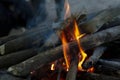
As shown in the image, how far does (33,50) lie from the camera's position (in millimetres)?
3172

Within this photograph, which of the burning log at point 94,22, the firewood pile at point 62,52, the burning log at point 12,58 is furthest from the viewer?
the burning log at point 94,22

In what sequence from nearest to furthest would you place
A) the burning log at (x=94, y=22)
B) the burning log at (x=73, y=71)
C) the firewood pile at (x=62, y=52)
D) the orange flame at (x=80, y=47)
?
the burning log at (x=73, y=71), the firewood pile at (x=62, y=52), the orange flame at (x=80, y=47), the burning log at (x=94, y=22)

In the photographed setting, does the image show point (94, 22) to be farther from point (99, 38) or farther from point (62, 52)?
point (62, 52)

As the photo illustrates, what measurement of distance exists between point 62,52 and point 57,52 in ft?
0.19

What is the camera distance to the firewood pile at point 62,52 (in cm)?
279

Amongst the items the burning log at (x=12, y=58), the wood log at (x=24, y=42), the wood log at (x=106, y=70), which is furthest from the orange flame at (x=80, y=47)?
the burning log at (x=12, y=58)

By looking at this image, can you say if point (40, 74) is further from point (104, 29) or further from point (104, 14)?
point (104, 14)

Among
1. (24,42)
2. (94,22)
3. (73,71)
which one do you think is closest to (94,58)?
(73,71)

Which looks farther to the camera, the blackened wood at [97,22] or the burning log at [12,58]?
the blackened wood at [97,22]

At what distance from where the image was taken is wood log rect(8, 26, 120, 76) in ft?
8.99

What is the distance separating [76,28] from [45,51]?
0.51 meters

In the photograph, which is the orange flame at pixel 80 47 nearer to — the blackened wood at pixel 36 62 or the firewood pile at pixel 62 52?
the firewood pile at pixel 62 52

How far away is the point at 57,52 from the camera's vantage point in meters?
2.93

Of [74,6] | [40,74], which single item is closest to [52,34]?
Answer: [40,74]
